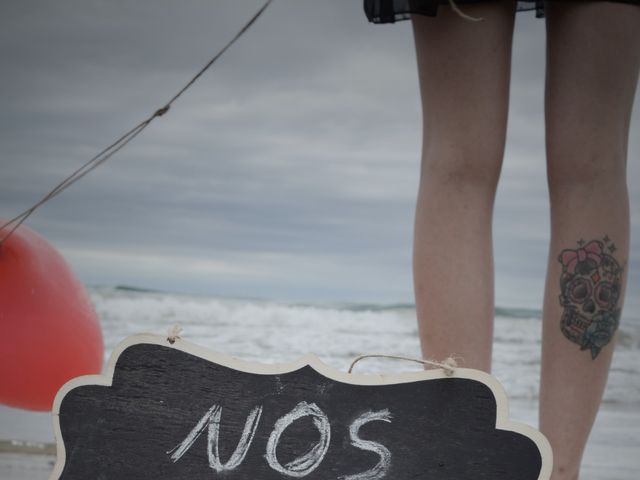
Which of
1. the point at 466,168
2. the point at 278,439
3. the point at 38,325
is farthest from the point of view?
the point at 38,325

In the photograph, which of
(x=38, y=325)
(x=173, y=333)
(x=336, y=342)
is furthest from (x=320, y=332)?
(x=173, y=333)

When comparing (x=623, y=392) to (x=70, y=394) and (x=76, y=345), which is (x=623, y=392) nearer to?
(x=76, y=345)

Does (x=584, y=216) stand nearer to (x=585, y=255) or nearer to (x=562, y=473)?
(x=585, y=255)

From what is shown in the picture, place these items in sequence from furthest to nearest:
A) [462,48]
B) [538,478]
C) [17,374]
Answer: [17,374] → [462,48] → [538,478]

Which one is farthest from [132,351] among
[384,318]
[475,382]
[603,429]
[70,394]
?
[384,318]

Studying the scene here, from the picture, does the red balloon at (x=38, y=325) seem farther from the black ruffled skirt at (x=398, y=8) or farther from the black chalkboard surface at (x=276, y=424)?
the black ruffled skirt at (x=398, y=8)

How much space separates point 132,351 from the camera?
954mm

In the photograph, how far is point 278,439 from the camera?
2.91 feet

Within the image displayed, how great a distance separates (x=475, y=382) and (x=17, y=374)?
995 mm

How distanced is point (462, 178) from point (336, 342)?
352 centimetres

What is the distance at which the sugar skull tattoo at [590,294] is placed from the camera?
111 cm

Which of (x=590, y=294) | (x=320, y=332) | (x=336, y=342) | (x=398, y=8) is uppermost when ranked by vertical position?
(x=398, y=8)

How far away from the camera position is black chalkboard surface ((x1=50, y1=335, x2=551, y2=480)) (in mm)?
866

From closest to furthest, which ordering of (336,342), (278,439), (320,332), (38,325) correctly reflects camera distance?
(278,439), (38,325), (336,342), (320,332)
